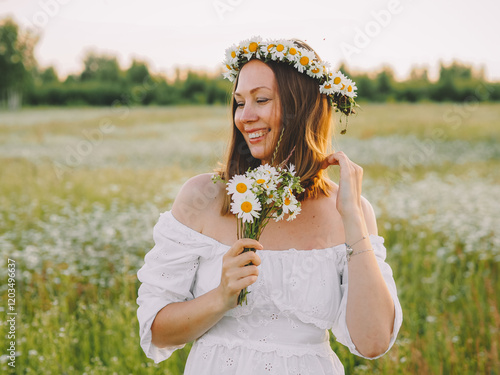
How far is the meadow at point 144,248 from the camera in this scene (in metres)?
3.41

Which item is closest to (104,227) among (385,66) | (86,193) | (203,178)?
(86,193)

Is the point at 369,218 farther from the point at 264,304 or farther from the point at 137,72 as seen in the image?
the point at 137,72

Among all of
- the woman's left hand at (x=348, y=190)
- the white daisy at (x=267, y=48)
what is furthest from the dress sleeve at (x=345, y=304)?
the white daisy at (x=267, y=48)

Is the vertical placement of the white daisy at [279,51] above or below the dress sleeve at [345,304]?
above

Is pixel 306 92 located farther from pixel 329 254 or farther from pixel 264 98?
pixel 329 254

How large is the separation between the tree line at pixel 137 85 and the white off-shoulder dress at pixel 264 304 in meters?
22.0

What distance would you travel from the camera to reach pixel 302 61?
7.06ft

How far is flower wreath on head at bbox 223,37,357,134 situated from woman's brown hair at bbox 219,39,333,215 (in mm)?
35

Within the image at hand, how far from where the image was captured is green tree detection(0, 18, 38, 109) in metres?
33.7

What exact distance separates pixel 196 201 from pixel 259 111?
49 cm

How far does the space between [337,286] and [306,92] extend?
0.89 meters

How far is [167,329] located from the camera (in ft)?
6.41

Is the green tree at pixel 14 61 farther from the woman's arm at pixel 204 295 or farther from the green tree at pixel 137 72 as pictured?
the woman's arm at pixel 204 295

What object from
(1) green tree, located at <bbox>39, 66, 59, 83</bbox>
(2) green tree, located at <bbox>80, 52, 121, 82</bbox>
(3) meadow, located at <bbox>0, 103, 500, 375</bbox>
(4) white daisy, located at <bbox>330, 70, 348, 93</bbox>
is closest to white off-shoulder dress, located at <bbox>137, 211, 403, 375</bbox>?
(3) meadow, located at <bbox>0, 103, 500, 375</bbox>
